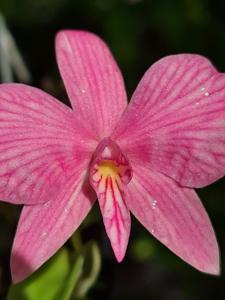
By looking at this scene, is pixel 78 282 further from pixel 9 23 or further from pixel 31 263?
pixel 9 23

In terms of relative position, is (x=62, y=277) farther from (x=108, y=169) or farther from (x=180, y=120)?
(x=180, y=120)

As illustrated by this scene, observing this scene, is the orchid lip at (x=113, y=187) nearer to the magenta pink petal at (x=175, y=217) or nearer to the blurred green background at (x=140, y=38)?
the magenta pink petal at (x=175, y=217)

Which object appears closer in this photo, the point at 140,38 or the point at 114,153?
the point at 114,153

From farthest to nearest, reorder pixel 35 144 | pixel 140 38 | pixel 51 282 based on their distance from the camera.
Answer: pixel 140 38
pixel 51 282
pixel 35 144

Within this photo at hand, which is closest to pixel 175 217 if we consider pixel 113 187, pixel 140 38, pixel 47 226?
pixel 113 187

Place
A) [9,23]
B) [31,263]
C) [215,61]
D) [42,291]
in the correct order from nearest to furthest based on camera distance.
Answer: [31,263] → [42,291] → [215,61] → [9,23]

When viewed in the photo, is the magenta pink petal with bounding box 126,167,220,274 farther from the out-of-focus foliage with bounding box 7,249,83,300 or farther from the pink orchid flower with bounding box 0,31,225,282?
the out-of-focus foliage with bounding box 7,249,83,300

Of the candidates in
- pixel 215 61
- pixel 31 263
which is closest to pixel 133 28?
pixel 215 61
